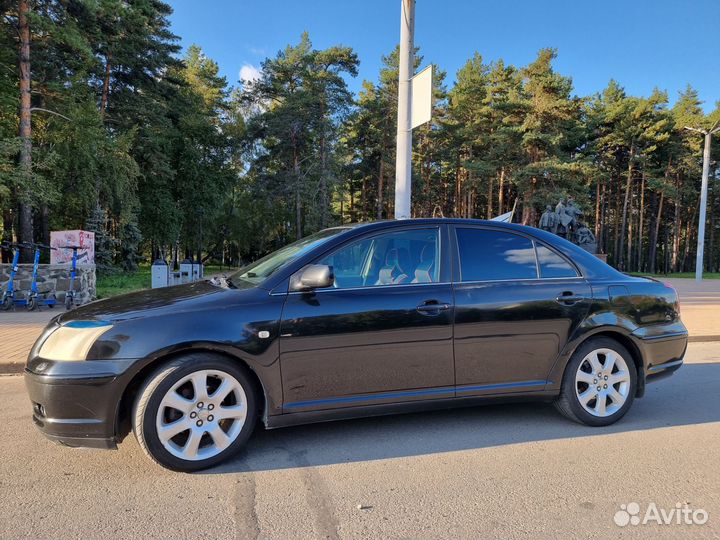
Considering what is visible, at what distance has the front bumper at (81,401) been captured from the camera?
113 inches

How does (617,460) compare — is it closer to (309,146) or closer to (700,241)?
(700,241)

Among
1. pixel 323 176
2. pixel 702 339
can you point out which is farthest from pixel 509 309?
pixel 323 176

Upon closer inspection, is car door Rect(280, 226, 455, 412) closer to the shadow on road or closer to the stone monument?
the shadow on road

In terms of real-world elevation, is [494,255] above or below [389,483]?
above

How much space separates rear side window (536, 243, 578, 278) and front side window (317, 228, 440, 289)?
934 millimetres

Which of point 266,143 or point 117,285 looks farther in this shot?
point 266,143

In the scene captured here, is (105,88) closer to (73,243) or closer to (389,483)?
(73,243)

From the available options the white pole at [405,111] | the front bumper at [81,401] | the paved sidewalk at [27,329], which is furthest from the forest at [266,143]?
the front bumper at [81,401]

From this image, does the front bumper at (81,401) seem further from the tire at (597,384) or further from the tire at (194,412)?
the tire at (597,384)

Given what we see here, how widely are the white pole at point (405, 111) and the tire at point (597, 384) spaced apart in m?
4.32

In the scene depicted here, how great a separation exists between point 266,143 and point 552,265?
34.9 metres

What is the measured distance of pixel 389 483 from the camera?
2.98 metres

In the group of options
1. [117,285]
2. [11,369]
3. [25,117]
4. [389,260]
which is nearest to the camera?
[389,260]

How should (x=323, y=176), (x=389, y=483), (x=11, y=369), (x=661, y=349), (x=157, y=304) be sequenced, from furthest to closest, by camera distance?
(x=323, y=176)
(x=11, y=369)
(x=661, y=349)
(x=157, y=304)
(x=389, y=483)
